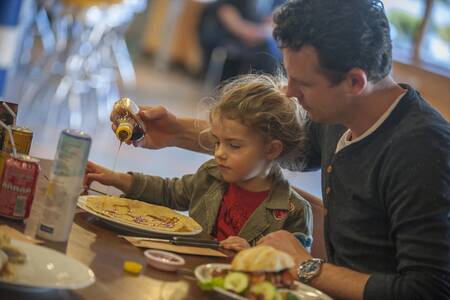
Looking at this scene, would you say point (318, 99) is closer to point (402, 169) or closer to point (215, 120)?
point (402, 169)

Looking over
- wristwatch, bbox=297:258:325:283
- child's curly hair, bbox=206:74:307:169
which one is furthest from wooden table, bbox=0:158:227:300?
child's curly hair, bbox=206:74:307:169

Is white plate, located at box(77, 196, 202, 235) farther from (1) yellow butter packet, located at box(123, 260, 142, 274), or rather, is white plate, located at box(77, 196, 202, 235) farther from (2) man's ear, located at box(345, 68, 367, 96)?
(2) man's ear, located at box(345, 68, 367, 96)

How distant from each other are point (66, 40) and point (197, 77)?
3.21 meters

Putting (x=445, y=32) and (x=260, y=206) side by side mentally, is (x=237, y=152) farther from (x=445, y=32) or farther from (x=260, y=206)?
(x=445, y=32)

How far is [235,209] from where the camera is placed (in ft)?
7.22

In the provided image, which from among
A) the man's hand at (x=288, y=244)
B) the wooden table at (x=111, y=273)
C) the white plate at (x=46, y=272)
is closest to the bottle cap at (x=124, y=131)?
the wooden table at (x=111, y=273)

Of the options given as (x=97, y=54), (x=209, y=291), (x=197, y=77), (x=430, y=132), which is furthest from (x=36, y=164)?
(x=197, y=77)

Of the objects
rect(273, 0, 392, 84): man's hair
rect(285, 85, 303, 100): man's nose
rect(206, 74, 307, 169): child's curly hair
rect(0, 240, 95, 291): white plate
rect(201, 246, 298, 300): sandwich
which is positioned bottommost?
rect(0, 240, 95, 291): white plate

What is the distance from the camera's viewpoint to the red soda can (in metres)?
1.62

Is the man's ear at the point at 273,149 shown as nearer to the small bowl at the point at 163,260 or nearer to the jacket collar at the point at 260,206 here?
the jacket collar at the point at 260,206

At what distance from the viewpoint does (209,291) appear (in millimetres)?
1476

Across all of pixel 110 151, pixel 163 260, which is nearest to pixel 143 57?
pixel 110 151

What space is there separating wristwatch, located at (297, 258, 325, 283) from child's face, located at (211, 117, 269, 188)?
0.51 m

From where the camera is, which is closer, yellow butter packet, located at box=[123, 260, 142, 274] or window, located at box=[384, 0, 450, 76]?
yellow butter packet, located at box=[123, 260, 142, 274]
